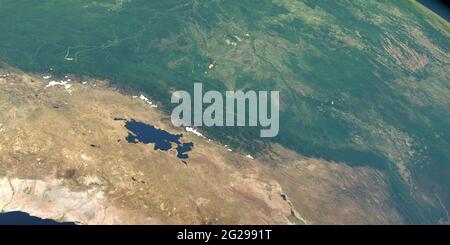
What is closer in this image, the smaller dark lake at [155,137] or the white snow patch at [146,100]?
the smaller dark lake at [155,137]

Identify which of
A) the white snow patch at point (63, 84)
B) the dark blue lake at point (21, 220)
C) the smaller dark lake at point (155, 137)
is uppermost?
the smaller dark lake at point (155, 137)

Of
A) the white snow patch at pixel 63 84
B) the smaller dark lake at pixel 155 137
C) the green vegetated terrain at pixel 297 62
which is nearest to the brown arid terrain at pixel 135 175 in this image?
the white snow patch at pixel 63 84

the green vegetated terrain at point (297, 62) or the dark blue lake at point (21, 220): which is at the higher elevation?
the green vegetated terrain at point (297, 62)

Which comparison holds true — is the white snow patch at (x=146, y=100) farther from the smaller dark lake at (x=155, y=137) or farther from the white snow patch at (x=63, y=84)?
the white snow patch at (x=63, y=84)

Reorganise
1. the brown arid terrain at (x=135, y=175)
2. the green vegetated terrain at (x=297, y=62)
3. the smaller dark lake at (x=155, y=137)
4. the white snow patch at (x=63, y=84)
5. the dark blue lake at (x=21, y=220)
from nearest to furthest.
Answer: the dark blue lake at (x=21, y=220), the brown arid terrain at (x=135, y=175), the smaller dark lake at (x=155, y=137), the white snow patch at (x=63, y=84), the green vegetated terrain at (x=297, y=62)

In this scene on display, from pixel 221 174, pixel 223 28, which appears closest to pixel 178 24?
pixel 223 28

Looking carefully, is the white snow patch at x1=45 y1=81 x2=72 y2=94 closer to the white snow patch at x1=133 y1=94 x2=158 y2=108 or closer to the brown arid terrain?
the brown arid terrain

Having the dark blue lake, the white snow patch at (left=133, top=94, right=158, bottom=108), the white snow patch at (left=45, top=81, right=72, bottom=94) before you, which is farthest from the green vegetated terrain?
the dark blue lake
